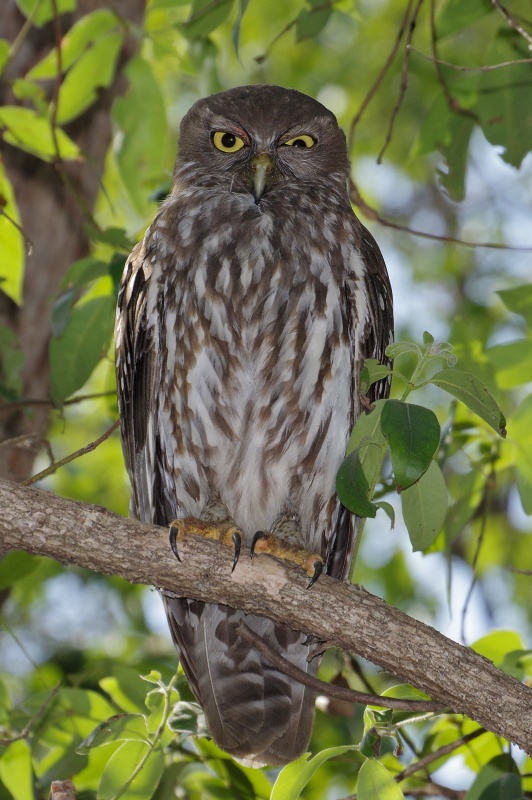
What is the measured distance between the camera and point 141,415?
341 centimetres

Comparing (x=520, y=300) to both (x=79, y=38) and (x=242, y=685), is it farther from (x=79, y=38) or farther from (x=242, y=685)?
(x=79, y=38)

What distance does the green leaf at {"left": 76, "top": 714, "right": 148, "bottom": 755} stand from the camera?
8.66 feet

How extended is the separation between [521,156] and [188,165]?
1.20 meters

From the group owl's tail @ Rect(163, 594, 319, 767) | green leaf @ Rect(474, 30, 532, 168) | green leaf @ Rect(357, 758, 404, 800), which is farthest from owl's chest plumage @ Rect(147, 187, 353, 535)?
green leaf @ Rect(357, 758, 404, 800)

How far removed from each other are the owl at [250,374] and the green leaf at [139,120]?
0.19 meters

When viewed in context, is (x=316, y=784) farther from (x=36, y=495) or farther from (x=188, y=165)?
(x=188, y=165)

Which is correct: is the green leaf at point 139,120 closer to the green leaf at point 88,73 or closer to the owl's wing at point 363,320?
the green leaf at point 88,73

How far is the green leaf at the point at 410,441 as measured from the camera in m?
2.01

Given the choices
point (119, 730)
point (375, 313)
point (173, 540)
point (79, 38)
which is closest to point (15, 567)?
point (119, 730)

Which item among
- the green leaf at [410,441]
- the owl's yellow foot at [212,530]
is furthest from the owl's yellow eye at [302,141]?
the green leaf at [410,441]

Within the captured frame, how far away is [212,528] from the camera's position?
2.97 m

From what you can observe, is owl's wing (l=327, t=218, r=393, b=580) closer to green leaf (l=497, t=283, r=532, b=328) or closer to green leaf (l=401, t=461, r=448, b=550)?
green leaf (l=497, t=283, r=532, b=328)

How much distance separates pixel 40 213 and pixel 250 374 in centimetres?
165

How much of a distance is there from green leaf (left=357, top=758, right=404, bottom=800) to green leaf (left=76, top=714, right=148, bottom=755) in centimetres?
64
